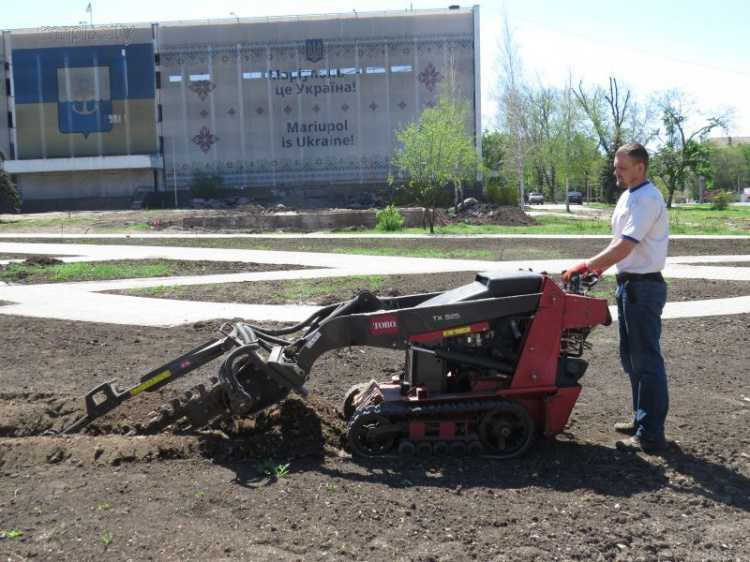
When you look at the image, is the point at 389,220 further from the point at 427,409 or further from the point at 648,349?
the point at 427,409

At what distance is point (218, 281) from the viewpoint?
1453 cm

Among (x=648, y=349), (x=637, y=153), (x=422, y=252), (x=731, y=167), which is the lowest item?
(x=422, y=252)

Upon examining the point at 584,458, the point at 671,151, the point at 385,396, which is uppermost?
the point at 671,151

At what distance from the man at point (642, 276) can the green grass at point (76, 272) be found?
1235 cm

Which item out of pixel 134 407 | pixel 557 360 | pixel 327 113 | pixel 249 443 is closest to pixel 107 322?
pixel 134 407

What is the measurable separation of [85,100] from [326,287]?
50.2m

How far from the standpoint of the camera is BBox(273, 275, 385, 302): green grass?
12484 millimetres

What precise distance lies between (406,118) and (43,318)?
47.7m

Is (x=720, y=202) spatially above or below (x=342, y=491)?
above

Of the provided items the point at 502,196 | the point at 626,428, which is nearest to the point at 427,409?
the point at 626,428

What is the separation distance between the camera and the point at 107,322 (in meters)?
10.4

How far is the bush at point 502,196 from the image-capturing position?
175 ft

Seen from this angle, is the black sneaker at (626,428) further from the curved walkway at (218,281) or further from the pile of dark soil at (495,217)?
the pile of dark soil at (495,217)

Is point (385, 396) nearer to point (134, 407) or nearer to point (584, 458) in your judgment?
point (584, 458)
